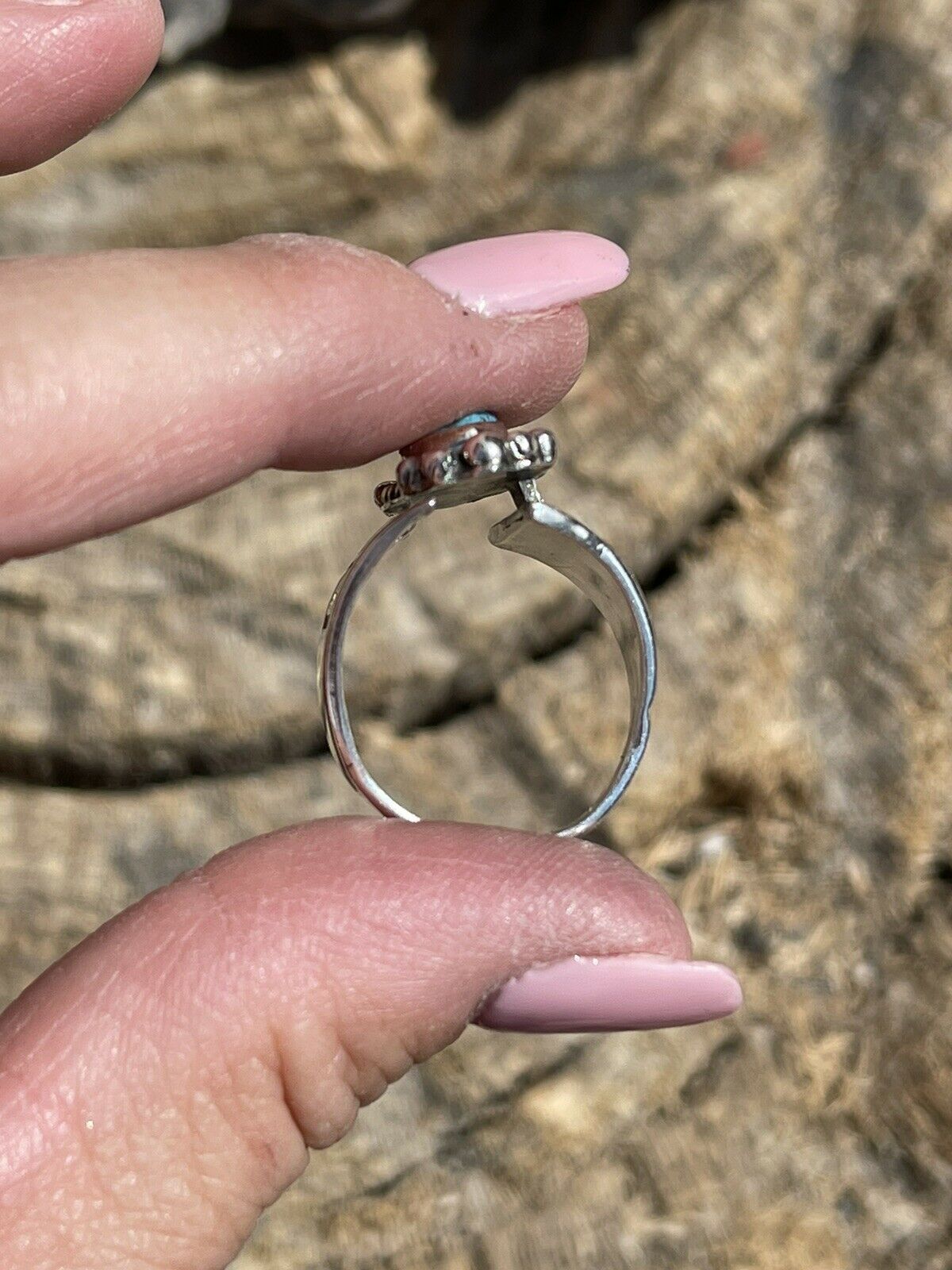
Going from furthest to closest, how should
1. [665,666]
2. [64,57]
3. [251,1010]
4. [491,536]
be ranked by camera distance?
[665,666] → [491,536] → [64,57] → [251,1010]

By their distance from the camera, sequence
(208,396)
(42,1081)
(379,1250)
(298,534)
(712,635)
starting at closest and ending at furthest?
(42,1081) → (208,396) → (379,1250) → (298,534) → (712,635)

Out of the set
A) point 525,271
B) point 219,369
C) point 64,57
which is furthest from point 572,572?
point 64,57

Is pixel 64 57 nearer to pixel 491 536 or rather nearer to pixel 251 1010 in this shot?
pixel 491 536

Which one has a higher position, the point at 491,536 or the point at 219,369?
the point at 219,369

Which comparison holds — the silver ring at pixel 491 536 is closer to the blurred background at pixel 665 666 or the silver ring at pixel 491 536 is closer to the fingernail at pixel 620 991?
the fingernail at pixel 620 991

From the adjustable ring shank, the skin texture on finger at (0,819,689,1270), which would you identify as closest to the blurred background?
the adjustable ring shank

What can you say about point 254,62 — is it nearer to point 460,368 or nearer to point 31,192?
point 31,192

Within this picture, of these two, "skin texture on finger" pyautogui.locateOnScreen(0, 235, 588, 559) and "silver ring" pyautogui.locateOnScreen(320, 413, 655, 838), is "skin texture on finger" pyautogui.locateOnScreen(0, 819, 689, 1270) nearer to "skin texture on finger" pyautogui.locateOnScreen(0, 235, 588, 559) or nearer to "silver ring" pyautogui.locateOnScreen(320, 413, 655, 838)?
"silver ring" pyautogui.locateOnScreen(320, 413, 655, 838)

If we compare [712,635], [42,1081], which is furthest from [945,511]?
[42,1081]

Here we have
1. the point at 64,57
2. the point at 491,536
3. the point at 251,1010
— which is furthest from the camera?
the point at 491,536
